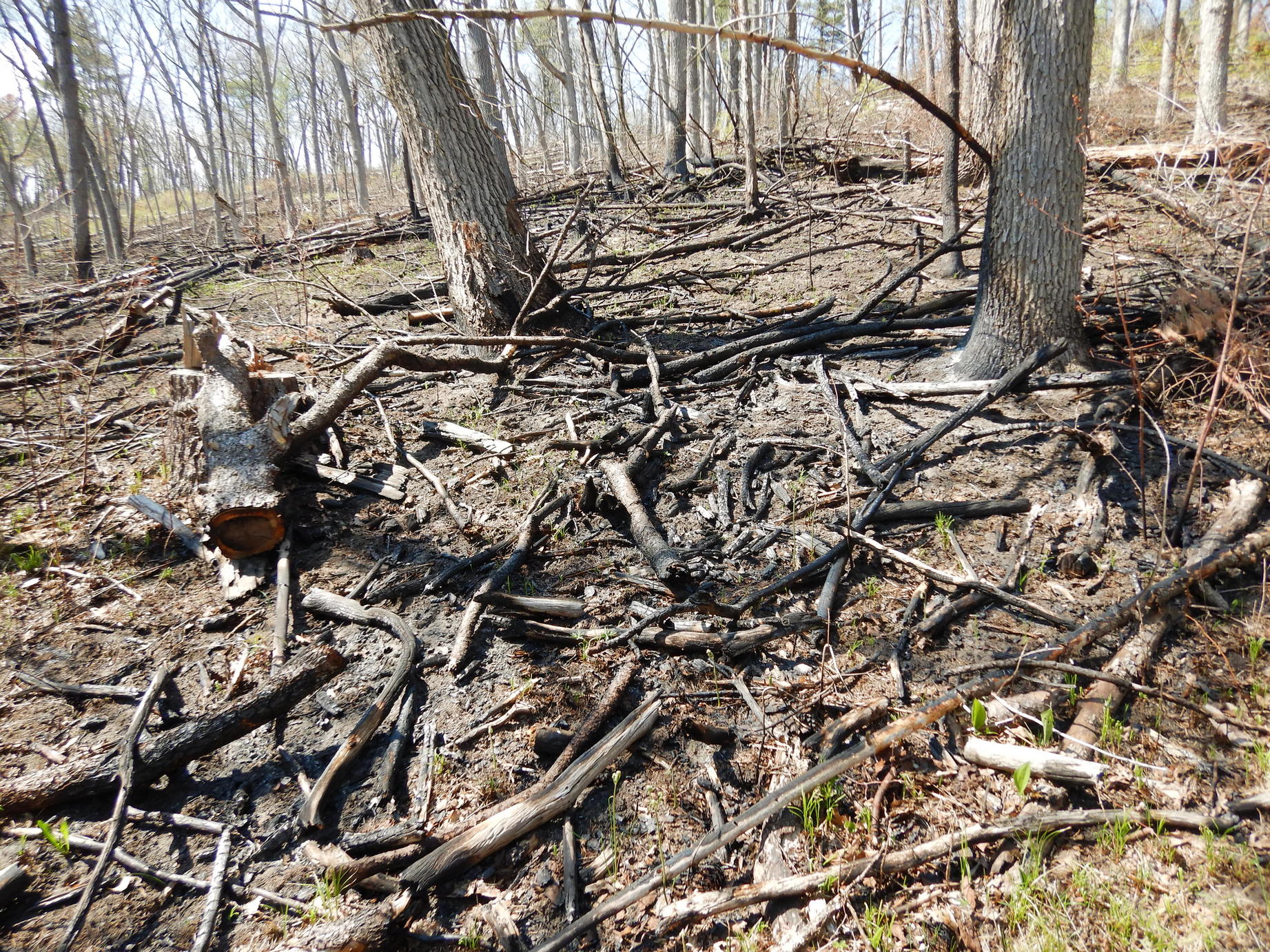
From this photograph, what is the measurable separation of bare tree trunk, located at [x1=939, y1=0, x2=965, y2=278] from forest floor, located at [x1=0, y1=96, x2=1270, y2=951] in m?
1.08

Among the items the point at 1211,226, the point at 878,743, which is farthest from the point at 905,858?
the point at 1211,226

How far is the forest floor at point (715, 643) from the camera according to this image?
96.3 inches

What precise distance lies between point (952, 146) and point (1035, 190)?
2165 millimetres

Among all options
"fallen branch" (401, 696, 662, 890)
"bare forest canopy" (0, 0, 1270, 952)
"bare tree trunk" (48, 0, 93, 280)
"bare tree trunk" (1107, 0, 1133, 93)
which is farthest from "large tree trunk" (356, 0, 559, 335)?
"bare tree trunk" (1107, 0, 1133, 93)

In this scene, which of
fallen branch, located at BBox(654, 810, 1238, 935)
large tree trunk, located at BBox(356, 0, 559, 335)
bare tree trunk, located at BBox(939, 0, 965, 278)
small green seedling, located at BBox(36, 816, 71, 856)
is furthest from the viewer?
large tree trunk, located at BBox(356, 0, 559, 335)

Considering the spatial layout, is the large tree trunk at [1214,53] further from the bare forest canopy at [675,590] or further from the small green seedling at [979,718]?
the small green seedling at [979,718]

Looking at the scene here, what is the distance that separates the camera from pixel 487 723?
3203mm

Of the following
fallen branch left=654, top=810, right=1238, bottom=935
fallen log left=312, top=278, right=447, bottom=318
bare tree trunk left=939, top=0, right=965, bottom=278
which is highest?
bare tree trunk left=939, top=0, right=965, bottom=278

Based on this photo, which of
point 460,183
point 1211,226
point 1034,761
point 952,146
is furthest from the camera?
point 460,183

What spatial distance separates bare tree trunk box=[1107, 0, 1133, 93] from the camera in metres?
19.0

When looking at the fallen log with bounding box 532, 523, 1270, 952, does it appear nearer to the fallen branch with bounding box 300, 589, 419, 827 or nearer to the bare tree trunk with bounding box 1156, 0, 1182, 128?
the fallen branch with bounding box 300, 589, 419, 827

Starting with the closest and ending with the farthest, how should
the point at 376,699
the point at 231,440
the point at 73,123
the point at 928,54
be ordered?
the point at 376,699, the point at 231,440, the point at 928,54, the point at 73,123

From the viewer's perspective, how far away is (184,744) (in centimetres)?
307

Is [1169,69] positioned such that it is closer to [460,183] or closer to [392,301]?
[460,183]
